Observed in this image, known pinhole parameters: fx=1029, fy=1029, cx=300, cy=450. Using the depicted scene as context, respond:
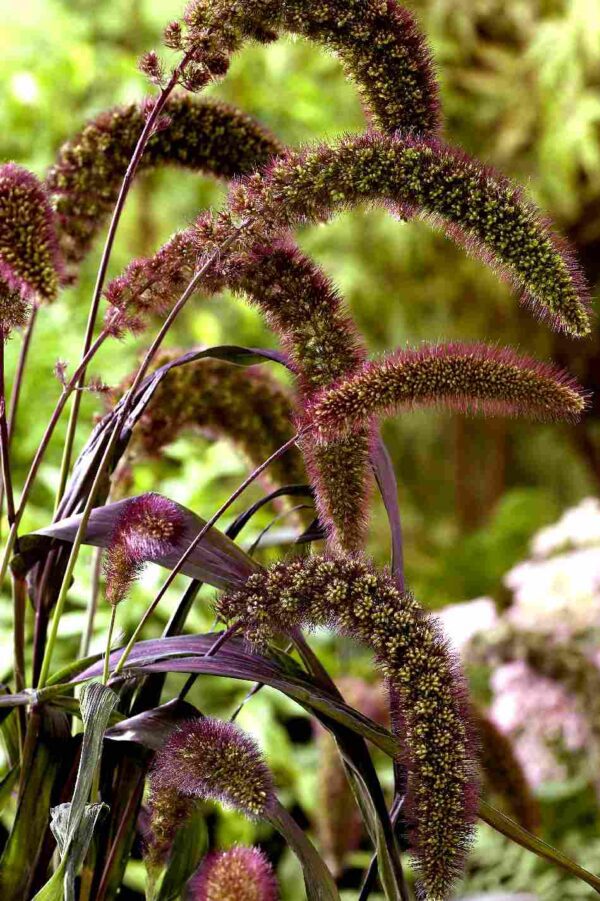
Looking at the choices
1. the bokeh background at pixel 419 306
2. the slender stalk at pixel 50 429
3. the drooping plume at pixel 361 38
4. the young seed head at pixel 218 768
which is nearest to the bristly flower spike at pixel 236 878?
the young seed head at pixel 218 768

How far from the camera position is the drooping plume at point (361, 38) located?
1.14 feet

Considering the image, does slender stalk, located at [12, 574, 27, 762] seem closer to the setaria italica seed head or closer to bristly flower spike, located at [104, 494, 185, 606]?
bristly flower spike, located at [104, 494, 185, 606]

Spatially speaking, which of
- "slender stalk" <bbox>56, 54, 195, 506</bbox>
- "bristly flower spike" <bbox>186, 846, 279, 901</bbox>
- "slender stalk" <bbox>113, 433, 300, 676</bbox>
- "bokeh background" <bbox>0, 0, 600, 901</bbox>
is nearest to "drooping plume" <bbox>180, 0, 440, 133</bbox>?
"slender stalk" <bbox>56, 54, 195, 506</bbox>

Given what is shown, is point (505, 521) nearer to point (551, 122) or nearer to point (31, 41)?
point (551, 122)

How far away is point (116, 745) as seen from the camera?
0.38 metres

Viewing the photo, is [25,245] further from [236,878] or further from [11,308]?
[236,878]

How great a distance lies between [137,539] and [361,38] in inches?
7.4

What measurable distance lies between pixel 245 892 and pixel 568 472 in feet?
9.58

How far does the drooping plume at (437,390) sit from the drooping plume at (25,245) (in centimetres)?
10

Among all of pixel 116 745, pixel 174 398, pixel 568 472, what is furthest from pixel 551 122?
pixel 116 745

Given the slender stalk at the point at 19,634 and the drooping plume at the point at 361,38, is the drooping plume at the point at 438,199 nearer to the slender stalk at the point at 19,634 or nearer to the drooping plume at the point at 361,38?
the drooping plume at the point at 361,38

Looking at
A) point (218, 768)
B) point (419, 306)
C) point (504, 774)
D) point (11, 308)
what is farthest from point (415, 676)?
point (419, 306)

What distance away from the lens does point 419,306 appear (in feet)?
8.48

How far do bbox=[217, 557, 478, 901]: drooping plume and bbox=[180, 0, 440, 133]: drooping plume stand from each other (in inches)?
6.4
